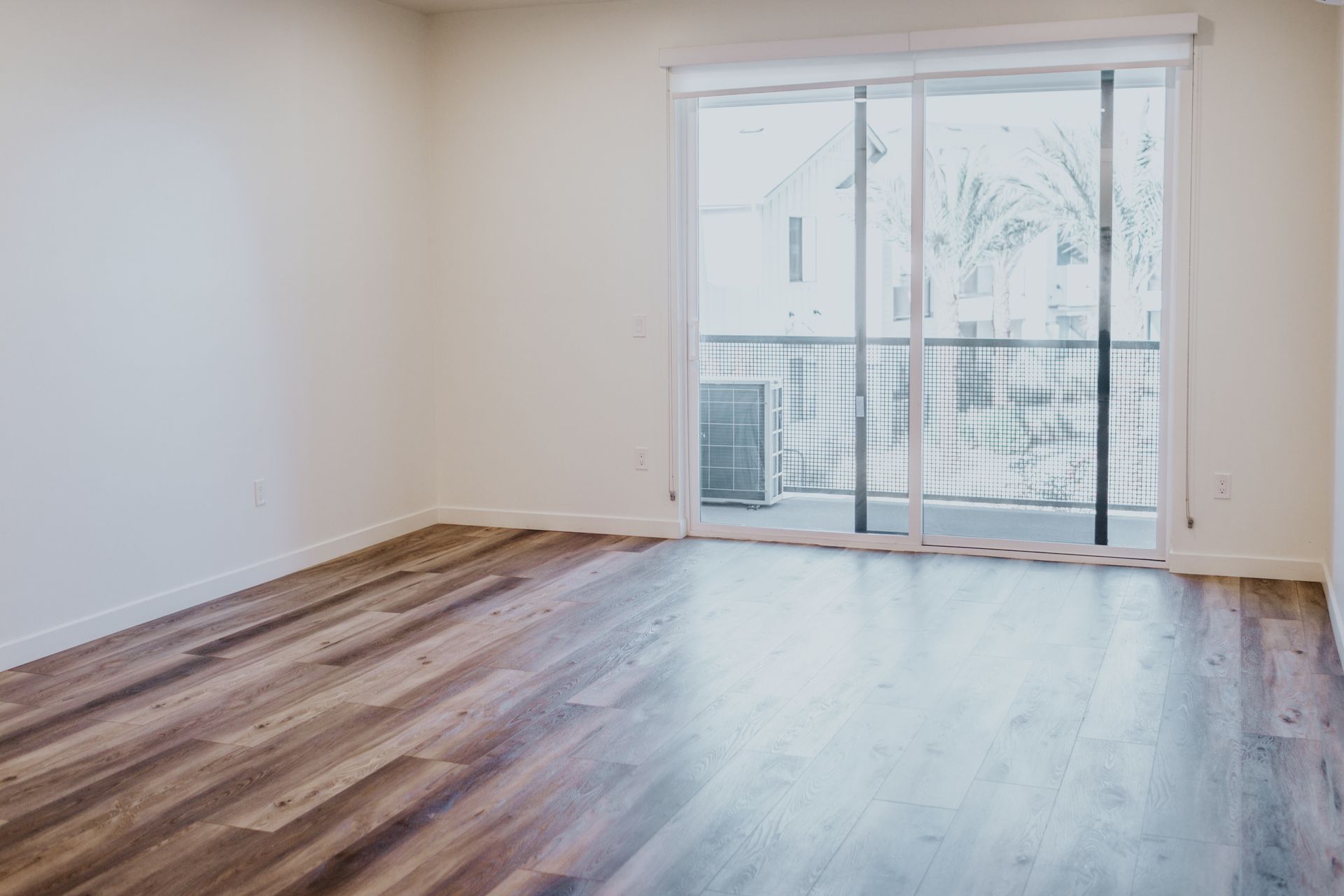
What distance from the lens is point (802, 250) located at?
5.44 metres

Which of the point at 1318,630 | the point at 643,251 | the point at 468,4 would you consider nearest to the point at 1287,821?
the point at 1318,630

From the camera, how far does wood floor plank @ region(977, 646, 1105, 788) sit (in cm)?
282

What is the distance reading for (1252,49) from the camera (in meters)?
4.61

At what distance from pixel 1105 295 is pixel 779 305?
1.41 meters

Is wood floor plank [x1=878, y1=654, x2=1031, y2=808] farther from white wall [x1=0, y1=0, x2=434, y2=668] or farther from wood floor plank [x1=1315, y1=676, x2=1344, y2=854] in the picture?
white wall [x1=0, y1=0, x2=434, y2=668]

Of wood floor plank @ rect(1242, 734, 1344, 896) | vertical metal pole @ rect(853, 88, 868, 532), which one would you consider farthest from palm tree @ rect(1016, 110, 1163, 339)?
wood floor plank @ rect(1242, 734, 1344, 896)

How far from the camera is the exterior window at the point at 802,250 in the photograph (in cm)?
542

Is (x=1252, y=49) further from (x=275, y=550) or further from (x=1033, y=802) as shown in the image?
(x=275, y=550)

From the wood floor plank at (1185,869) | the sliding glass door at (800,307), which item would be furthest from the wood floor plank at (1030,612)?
the wood floor plank at (1185,869)

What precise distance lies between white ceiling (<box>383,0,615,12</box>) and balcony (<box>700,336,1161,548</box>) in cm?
175

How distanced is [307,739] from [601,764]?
2.63 ft

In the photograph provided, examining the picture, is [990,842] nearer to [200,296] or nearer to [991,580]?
[991,580]

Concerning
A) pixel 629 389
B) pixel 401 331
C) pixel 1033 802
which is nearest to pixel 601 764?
pixel 1033 802

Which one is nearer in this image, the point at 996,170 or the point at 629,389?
the point at 996,170
